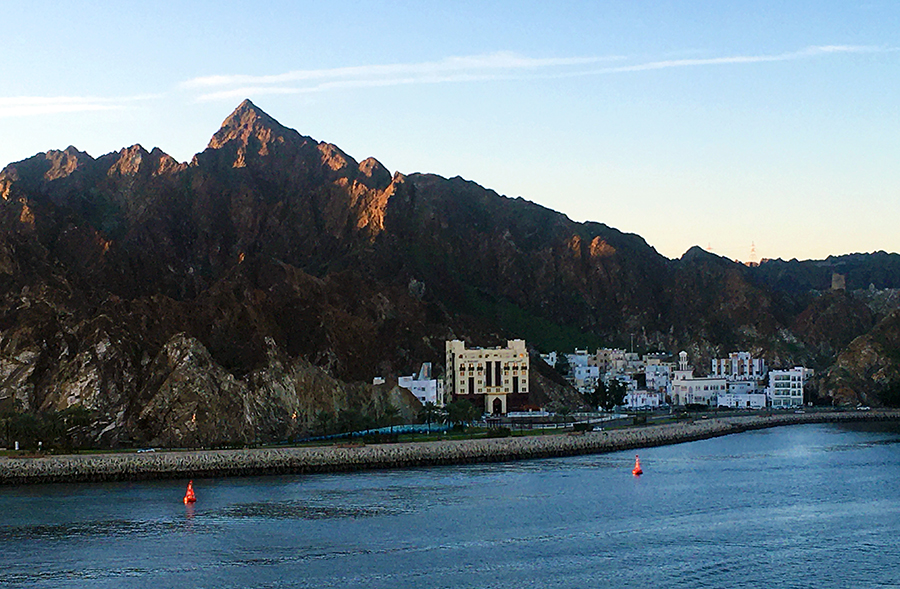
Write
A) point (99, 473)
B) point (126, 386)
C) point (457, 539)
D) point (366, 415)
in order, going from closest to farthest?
point (457, 539)
point (99, 473)
point (126, 386)
point (366, 415)

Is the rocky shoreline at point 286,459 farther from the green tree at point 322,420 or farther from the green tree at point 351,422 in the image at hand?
the green tree at point 322,420

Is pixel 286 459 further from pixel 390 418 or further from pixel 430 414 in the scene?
pixel 430 414

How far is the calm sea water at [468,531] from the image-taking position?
71562 millimetres

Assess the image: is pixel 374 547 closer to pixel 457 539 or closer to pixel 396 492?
pixel 457 539

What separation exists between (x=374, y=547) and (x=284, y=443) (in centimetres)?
7204

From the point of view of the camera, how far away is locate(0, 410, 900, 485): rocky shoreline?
119375 millimetres

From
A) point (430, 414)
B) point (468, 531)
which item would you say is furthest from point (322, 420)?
point (468, 531)

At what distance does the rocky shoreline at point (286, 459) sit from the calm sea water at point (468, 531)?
15.8ft

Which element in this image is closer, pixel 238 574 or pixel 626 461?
pixel 238 574

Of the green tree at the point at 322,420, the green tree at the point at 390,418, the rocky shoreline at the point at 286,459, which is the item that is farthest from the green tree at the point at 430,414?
the rocky shoreline at the point at 286,459

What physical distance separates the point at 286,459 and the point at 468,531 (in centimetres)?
4708

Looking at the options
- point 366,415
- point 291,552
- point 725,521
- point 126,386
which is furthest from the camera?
point 366,415

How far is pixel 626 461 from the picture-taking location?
142 m

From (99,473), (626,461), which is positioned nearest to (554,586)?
(99,473)
